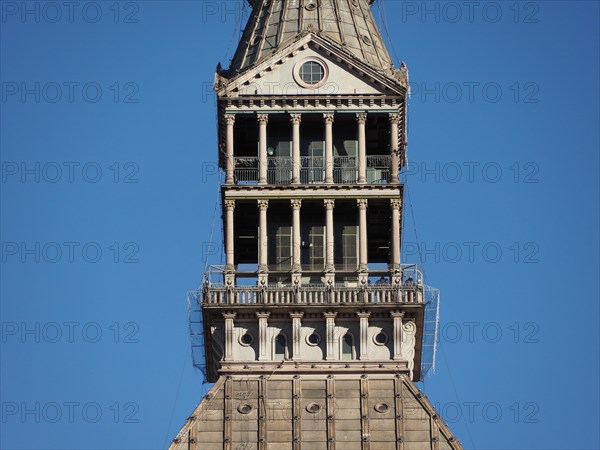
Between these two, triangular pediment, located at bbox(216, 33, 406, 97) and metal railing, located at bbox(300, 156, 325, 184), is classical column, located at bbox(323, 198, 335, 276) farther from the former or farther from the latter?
triangular pediment, located at bbox(216, 33, 406, 97)

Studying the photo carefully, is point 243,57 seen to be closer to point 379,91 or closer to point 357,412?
point 379,91

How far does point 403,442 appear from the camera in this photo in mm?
Result: 143500

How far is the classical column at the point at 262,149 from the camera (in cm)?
15125

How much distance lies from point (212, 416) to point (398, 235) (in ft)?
47.8

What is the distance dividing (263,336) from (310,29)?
18202 millimetres

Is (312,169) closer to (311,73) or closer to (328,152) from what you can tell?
(328,152)

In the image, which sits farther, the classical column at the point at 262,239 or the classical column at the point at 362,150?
the classical column at the point at 362,150

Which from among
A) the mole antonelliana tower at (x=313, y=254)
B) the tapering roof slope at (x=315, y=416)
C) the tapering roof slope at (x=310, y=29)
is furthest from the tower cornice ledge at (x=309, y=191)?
the tapering roof slope at (x=315, y=416)

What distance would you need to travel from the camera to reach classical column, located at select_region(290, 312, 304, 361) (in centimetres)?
14675

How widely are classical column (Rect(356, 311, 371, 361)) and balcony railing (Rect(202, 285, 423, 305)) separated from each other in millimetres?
735

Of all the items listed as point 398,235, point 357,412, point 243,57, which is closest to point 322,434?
point 357,412

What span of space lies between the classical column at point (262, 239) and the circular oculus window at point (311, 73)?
290 inches

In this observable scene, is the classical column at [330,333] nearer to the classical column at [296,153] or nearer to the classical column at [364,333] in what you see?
the classical column at [364,333]

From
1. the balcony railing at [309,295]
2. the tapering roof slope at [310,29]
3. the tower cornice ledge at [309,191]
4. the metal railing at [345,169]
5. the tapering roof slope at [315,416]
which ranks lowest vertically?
the tapering roof slope at [315,416]
